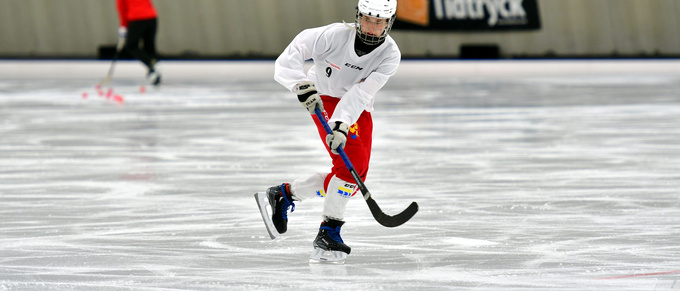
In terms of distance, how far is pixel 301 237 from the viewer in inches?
148

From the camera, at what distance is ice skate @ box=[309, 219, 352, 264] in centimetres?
332

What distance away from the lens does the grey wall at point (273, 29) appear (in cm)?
1661

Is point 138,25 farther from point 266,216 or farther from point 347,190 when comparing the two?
point 347,190

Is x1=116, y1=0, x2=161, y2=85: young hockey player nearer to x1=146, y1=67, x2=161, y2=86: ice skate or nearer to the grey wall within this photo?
x1=146, y1=67, x2=161, y2=86: ice skate

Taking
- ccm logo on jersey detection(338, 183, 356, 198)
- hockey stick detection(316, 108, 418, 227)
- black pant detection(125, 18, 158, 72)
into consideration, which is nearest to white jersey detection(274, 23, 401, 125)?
hockey stick detection(316, 108, 418, 227)

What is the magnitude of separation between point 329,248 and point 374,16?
71cm

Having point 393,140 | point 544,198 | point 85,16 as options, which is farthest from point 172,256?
point 85,16

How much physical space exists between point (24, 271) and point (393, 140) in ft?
13.3

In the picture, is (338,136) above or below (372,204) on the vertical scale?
above

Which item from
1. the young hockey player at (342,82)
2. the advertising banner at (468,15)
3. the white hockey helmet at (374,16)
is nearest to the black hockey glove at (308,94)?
the young hockey player at (342,82)

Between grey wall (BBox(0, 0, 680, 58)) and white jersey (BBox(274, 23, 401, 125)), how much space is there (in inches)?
522

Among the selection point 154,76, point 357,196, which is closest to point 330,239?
point 357,196

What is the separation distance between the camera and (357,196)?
15.4 ft

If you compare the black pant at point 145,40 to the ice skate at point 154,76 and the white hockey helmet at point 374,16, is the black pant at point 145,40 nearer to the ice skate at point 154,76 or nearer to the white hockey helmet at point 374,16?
the ice skate at point 154,76
